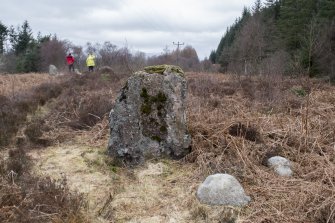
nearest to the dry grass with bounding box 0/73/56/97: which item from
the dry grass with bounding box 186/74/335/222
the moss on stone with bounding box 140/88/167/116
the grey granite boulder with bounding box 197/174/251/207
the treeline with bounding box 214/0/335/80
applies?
the moss on stone with bounding box 140/88/167/116

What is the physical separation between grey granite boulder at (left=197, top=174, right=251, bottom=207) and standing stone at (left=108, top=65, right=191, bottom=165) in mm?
1265

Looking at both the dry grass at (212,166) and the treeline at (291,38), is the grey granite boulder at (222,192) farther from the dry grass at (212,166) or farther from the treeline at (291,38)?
the treeline at (291,38)

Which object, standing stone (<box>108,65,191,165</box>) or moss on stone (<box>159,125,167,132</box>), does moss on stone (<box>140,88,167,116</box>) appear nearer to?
standing stone (<box>108,65,191,165</box>)

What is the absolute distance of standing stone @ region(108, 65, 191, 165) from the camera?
570 cm

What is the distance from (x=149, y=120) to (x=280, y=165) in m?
1.97

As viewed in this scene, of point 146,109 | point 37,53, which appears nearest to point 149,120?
point 146,109

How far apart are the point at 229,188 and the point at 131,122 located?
1.94 meters

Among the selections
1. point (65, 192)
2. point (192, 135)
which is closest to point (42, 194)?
point (65, 192)

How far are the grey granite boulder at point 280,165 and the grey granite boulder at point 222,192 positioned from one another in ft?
2.93

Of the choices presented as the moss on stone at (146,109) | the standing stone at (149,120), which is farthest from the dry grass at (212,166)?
the moss on stone at (146,109)

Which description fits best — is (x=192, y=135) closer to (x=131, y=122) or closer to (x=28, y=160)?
(x=131, y=122)

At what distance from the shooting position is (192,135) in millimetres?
6133

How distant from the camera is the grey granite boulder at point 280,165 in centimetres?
511

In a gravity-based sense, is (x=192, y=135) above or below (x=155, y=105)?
below
